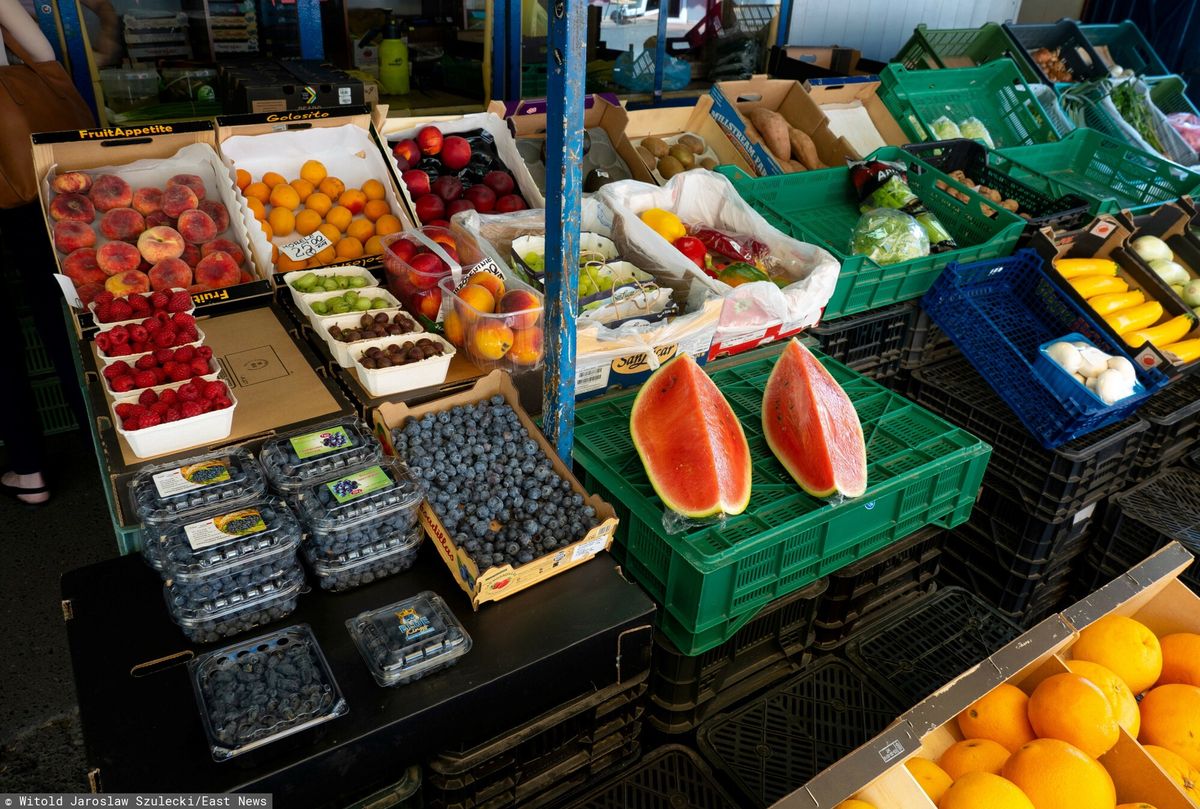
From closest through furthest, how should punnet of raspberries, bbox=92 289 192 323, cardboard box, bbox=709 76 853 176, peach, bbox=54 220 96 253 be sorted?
punnet of raspberries, bbox=92 289 192 323 < peach, bbox=54 220 96 253 < cardboard box, bbox=709 76 853 176

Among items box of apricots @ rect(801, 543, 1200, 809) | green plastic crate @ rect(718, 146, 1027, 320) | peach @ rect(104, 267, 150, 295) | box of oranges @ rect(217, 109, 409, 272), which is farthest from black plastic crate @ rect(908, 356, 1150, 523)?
peach @ rect(104, 267, 150, 295)

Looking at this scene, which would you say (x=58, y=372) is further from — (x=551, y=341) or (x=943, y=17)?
(x=943, y=17)

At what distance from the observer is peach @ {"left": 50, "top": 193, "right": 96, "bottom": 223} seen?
2514 mm

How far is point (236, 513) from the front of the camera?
1610 mm

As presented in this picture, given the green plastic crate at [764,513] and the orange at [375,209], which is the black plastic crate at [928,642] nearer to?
the green plastic crate at [764,513]

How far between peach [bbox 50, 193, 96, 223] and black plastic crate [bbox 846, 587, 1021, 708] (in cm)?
260

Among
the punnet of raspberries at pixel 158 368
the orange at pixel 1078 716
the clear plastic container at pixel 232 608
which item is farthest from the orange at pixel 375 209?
the orange at pixel 1078 716

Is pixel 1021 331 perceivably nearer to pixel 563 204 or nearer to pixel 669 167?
pixel 669 167

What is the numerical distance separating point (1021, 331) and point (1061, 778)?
6.74 feet

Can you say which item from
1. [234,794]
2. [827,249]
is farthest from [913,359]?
[234,794]

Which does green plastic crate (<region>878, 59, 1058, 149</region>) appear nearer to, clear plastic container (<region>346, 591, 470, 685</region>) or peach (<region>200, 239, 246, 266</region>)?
peach (<region>200, 239, 246, 266</region>)

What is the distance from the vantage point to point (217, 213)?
8.95 feet

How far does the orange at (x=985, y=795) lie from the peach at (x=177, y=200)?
2642 mm

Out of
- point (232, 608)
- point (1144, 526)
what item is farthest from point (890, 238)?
point (232, 608)
